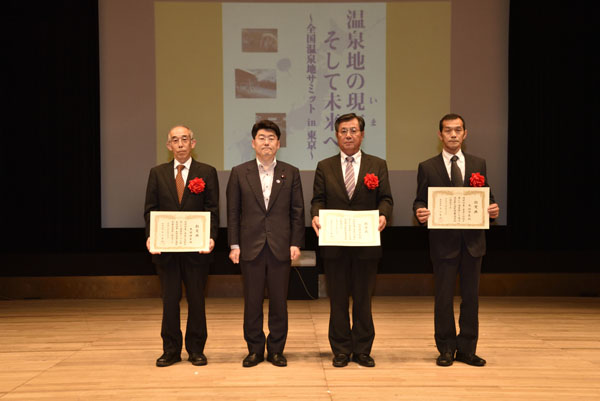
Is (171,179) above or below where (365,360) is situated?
above

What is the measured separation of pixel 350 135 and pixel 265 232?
77 centimetres

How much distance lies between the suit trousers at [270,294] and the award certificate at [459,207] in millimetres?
936

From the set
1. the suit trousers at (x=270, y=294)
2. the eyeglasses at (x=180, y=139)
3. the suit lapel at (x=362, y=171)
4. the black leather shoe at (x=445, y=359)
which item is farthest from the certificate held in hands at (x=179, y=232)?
the black leather shoe at (x=445, y=359)

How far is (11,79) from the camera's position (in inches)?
224

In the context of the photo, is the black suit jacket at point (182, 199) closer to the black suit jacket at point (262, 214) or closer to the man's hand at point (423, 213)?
the black suit jacket at point (262, 214)

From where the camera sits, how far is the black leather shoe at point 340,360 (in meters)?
3.11

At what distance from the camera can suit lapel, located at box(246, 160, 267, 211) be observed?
10.3 ft

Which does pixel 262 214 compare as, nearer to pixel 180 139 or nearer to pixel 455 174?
pixel 180 139

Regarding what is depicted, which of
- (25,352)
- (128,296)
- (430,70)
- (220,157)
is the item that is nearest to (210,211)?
(25,352)

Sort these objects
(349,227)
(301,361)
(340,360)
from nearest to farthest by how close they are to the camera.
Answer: (349,227), (340,360), (301,361)

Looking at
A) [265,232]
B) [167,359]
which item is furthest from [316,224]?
[167,359]

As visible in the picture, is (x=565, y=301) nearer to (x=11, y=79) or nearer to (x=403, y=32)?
(x=403, y=32)

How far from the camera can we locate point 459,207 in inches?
121

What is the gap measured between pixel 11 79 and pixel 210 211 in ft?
12.7
